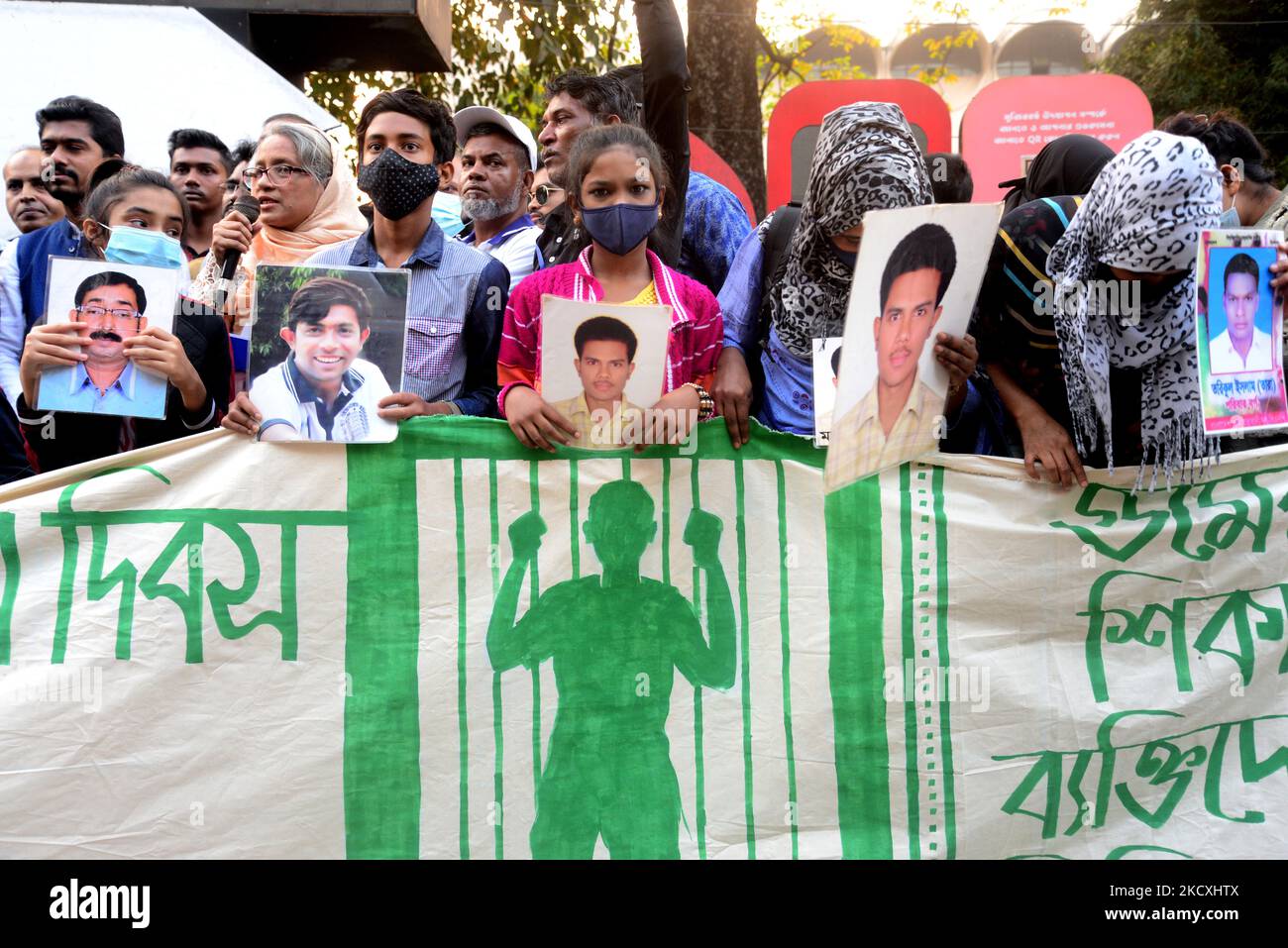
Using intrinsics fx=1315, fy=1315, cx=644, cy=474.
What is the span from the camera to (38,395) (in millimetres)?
3371

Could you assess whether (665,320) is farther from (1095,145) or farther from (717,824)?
(1095,145)

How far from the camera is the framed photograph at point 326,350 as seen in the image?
11.3 feet

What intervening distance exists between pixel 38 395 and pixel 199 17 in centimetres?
543

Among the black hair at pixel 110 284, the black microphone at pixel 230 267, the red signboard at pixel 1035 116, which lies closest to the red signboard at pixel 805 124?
the red signboard at pixel 1035 116

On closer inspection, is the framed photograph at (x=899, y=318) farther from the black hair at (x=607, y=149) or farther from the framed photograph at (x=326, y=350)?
the framed photograph at (x=326, y=350)

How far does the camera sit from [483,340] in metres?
3.79

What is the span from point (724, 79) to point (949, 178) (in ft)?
12.8

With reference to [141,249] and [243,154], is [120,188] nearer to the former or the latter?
[141,249]

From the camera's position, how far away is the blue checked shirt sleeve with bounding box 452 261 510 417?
3783 millimetres

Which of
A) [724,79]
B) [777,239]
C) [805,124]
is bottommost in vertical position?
[777,239]

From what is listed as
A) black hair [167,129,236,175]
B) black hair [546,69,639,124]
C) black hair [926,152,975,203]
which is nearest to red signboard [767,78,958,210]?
black hair [926,152,975,203]

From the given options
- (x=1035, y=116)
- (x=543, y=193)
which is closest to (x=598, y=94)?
(x=543, y=193)

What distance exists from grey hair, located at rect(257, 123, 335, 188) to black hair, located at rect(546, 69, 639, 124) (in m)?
1.00

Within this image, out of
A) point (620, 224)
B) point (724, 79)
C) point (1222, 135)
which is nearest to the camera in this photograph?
point (620, 224)
